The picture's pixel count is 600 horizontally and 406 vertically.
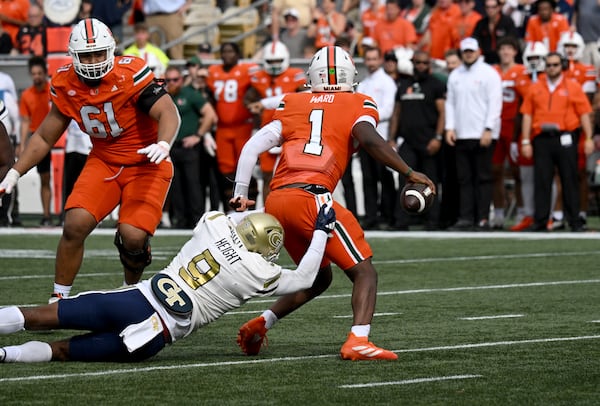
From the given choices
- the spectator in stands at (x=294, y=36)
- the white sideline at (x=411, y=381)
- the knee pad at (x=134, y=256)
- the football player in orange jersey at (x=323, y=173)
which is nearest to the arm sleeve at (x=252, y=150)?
the football player in orange jersey at (x=323, y=173)

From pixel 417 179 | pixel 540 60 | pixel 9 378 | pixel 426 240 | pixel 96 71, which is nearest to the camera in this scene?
pixel 9 378

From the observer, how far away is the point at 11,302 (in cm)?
916

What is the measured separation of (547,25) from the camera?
17.1 meters

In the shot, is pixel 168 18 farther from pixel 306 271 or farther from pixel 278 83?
pixel 306 271

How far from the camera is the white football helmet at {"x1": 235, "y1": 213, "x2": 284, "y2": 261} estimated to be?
6.38m

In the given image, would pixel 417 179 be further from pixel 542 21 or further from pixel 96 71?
pixel 542 21

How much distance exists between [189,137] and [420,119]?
2.76 m

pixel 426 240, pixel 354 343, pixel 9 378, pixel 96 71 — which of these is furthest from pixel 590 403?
pixel 426 240

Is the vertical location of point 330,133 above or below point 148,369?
above

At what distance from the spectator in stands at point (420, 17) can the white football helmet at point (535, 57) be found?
289cm

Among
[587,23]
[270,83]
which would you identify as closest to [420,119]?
[270,83]

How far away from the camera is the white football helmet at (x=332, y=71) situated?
724 cm

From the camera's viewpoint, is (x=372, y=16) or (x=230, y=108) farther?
(x=372, y=16)

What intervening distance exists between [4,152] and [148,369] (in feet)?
7.60
